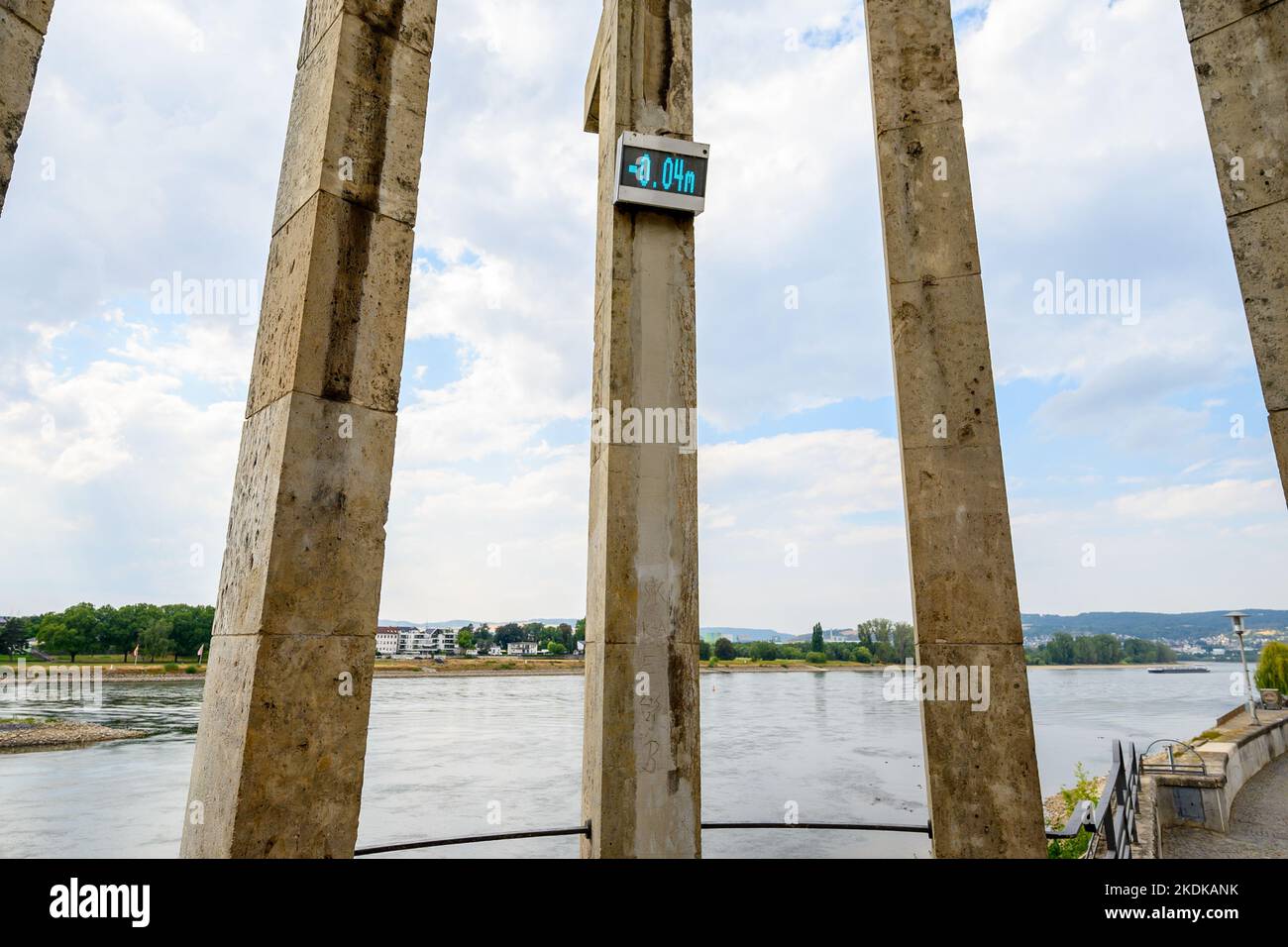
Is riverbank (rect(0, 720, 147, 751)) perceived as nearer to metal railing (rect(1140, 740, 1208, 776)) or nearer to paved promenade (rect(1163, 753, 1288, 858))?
metal railing (rect(1140, 740, 1208, 776))

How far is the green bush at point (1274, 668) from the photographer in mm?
30484

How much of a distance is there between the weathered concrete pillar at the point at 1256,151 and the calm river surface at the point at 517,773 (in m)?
8.18

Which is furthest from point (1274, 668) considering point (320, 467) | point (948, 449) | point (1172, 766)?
point (320, 467)

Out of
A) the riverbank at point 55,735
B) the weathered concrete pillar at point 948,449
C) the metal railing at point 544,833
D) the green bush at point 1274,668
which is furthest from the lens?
the riverbank at point 55,735

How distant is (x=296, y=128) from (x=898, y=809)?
33361 mm

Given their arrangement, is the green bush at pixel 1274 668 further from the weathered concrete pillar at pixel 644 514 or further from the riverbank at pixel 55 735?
the riverbank at pixel 55 735

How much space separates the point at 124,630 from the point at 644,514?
54.4 metres

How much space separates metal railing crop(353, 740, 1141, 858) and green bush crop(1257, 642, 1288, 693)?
1033 inches

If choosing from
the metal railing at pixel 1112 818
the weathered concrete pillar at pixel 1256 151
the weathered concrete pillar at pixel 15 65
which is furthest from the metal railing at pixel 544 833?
the weathered concrete pillar at pixel 15 65

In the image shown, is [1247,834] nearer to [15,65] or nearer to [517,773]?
[15,65]

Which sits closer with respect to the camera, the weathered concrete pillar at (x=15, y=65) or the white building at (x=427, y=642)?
the weathered concrete pillar at (x=15, y=65)

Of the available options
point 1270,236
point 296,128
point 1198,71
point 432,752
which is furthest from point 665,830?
point 432,752
